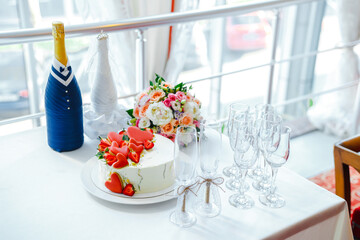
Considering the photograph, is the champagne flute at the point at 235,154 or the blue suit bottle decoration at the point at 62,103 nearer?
the champagne flute at the point at 235,154

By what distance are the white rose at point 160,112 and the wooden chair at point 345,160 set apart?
598mm

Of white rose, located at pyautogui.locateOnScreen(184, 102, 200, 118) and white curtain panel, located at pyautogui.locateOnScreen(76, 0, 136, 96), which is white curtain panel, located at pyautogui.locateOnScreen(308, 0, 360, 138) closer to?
white curtain panel, located at pyautogui.locateOnScreen(76, 0, 136, 96)

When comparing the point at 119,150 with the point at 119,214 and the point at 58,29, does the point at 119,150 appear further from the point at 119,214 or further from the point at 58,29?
the point at 58,29

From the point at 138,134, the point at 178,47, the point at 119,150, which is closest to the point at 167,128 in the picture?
the point at 138,134

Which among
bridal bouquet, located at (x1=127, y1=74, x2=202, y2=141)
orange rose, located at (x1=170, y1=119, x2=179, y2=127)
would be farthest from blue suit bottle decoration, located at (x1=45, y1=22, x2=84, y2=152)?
orange rose, located at (x1=170, y1=119, x2=179, y2=127)

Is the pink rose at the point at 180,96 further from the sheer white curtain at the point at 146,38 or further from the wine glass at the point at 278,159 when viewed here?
the sheer white curtain at the point at 146,38

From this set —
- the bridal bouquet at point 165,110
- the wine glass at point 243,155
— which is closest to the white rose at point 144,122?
the bridal bouquet at point 165,110

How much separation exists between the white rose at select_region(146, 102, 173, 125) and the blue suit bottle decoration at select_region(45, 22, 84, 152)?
0.22 metres

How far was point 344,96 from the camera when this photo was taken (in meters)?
3.12

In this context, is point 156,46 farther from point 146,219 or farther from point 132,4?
point 146,219

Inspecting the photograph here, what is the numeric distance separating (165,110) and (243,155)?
12.4 inches

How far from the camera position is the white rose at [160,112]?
1.30 m

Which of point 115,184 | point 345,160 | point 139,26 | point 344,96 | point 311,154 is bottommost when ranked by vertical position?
point 311,154

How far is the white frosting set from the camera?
1085mm
